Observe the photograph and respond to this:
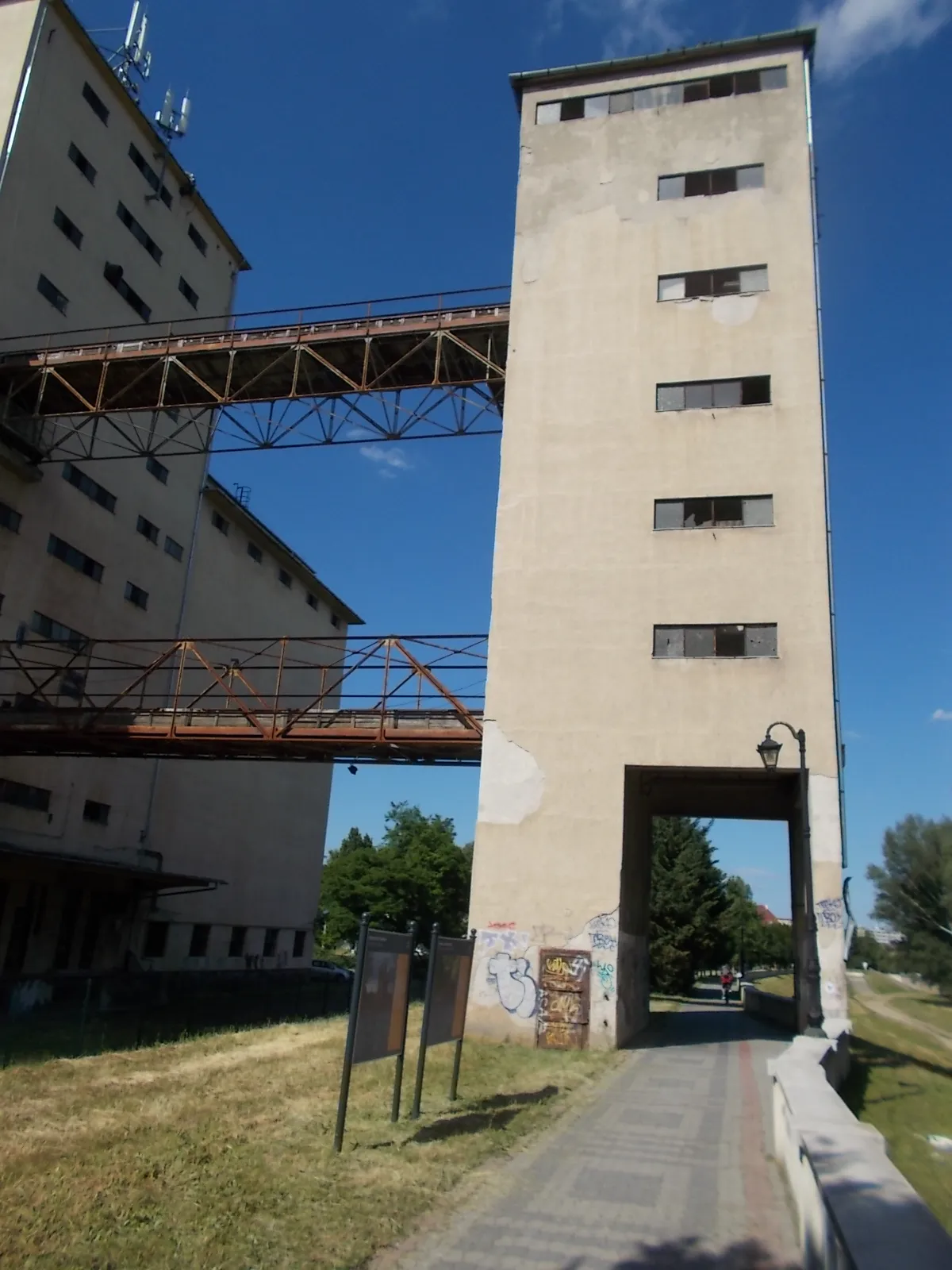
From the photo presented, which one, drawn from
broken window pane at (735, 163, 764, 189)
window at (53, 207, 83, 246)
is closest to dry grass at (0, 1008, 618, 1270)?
broken window pane at (735, 163, 764, 189)

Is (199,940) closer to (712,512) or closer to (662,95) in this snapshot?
(712,512)

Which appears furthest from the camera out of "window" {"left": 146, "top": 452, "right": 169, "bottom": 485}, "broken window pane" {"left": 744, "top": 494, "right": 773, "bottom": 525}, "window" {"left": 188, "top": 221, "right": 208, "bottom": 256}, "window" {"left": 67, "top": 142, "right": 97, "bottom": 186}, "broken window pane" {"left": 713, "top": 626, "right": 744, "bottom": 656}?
"window" {"left": 188, "top": 221, "right": 208, "bottom": 256}

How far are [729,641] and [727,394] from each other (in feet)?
18.5

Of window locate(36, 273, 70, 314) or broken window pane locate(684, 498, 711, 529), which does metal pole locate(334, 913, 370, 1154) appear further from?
window locate(36, 273, 70, 314)

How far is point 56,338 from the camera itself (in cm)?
2797

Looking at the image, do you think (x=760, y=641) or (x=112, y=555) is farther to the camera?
(x=112, y=555)

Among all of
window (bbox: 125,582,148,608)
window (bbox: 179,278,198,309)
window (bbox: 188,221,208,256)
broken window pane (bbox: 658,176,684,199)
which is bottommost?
window (bbox: 125,582,148,608)

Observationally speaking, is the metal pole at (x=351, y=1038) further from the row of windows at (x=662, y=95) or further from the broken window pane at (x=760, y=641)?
the row of windows at (x=662, y=95)

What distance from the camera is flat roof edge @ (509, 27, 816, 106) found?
2145cm

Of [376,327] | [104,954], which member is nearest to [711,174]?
[376,327]

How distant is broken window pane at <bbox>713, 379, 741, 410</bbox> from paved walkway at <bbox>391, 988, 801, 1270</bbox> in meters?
13.6

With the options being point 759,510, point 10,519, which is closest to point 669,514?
point 759,510

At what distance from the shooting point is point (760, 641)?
1791cm

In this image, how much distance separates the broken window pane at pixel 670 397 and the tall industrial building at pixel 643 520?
5 cm
